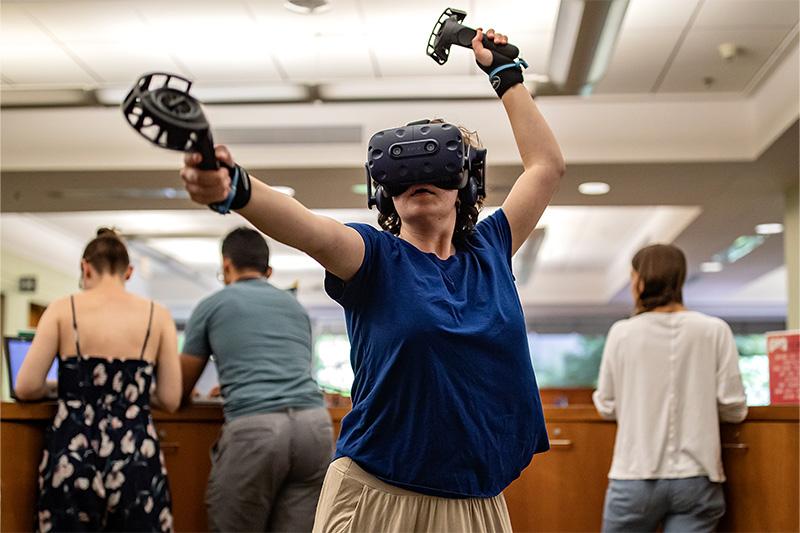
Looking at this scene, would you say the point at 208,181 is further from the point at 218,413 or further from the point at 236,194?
the point at 218,413

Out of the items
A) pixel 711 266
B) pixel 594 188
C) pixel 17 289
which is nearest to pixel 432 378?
pixel 594 188

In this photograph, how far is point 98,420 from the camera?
2.69m

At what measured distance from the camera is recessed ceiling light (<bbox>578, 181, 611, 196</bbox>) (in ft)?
20.6

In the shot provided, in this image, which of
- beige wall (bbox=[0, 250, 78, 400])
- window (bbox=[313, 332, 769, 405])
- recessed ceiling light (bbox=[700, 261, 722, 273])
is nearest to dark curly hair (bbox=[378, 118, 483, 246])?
beige wall (bbox=[0, 250, 78, 400])

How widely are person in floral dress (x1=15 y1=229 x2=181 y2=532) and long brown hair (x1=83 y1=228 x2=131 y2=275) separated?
65mm

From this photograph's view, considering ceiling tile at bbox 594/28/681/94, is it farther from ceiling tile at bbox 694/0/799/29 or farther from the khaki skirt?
the khaki skirt

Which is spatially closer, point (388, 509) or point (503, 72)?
point (388, 509)

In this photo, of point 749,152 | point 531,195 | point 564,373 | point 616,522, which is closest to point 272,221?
point 531,195

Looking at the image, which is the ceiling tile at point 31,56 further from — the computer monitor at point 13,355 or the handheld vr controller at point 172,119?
the handheld vr controller at point 172,119

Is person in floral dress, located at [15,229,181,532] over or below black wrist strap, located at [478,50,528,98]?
below

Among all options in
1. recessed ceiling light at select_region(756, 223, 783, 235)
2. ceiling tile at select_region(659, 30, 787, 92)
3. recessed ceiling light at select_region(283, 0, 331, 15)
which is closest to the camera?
recessed ceiling light at select_region(283, 0, 331, 15)

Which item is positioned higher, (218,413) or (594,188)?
(594,188)

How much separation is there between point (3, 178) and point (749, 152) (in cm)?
469

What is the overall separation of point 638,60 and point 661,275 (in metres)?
2.47
